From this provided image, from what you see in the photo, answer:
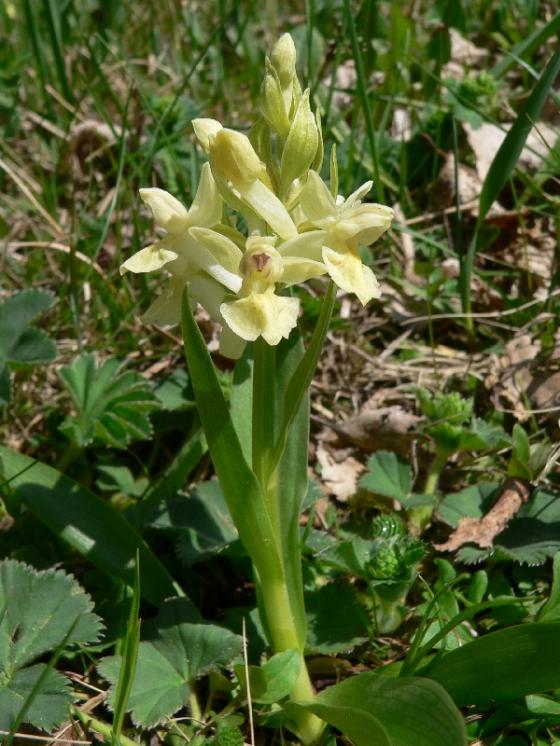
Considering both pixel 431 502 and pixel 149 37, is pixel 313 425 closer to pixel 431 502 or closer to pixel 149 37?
pixel 431 502

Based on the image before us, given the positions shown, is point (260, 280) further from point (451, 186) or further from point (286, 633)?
point (451, 186)

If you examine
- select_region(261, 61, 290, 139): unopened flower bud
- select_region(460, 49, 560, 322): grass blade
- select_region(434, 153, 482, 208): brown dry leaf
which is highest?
select_region(261, 61, 290, 139): unopened flower bud

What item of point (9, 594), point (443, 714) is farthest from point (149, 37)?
point (443, 714)

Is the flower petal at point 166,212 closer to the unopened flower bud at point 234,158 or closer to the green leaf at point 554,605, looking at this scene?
→ the unopened flower bud at point 234,158

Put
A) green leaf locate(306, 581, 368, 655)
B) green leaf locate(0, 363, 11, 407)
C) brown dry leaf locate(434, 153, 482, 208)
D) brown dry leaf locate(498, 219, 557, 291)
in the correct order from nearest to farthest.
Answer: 1. green leaf locate(306, 581, 368, 655)
2. green leaf locate(0, 363, 11, 407)
3. brown dry leaf locate(498, 219, 557, 291)
4. brown dry leaf locate(434, 153, 482, 208)

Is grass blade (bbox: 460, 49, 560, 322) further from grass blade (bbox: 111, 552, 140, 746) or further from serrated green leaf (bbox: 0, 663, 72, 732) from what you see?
serrated green leaf (bbox: 0, 663, 72, 732)

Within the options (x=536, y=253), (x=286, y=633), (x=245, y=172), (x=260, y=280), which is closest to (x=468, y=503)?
(x=286, y=633)

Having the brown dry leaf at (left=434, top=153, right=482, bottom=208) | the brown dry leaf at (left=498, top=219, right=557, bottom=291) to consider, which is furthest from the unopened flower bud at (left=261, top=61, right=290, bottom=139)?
the brown dry leaf at (left=434, top=153, right=482, bottom=208)

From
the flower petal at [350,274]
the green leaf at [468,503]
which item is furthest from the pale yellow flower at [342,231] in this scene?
the green leaf at [468,503]

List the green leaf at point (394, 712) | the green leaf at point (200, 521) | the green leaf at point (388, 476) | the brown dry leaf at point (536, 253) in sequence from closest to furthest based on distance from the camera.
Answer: the green leaf at point (394, 712) → the green leaf at point (200, 521) → the green leaf at point (388, 476) → the brown dry leaf at point (536, 253)
